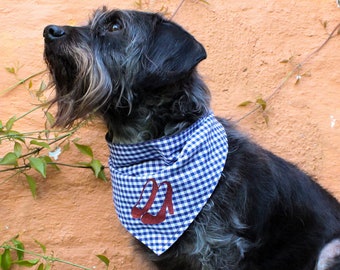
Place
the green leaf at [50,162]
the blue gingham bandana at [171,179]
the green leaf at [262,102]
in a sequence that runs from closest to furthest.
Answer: the blue gingham bandana at [171,179] → the green leaf at [50,162] → the green leaf at [262,102]

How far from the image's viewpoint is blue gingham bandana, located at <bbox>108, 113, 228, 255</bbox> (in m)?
3.04

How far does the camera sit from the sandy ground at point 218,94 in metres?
3.84

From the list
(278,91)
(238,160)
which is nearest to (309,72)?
(278,91)

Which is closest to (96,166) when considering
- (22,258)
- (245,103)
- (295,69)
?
(22,258)

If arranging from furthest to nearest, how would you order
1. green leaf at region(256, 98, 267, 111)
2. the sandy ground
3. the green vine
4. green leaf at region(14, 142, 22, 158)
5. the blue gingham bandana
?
green leaf at region(256, 98, 267, 111) < the sandy ground < green leaf at region(14, 142, 22, 158) < the green vine < the blue gingham bandana

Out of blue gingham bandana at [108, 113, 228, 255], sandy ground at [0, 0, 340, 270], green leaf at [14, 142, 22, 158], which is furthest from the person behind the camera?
sandy ground at [0, 0, 340, 270]

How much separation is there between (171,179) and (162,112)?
0.37m

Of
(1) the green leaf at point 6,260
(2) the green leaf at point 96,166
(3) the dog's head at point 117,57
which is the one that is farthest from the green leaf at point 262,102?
(1) the green leaf at point 6,260

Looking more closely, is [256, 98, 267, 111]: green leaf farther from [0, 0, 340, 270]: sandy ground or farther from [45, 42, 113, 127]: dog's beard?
[45, 42, 113, 127]: dog's beard

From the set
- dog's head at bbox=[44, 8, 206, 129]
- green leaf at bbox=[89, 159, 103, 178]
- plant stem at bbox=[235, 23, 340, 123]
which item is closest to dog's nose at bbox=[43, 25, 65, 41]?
dog's head at bbox=[44, 8, 206, 129]

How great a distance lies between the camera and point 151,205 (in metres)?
3.10

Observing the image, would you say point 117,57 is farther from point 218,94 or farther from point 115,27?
point 218,94

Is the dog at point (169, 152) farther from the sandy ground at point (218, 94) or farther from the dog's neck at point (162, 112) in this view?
the sandy ground at point (218, 94)

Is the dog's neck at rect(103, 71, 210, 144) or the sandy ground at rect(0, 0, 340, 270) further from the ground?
the dog's neck at rect(103, 71, 210, 144)
